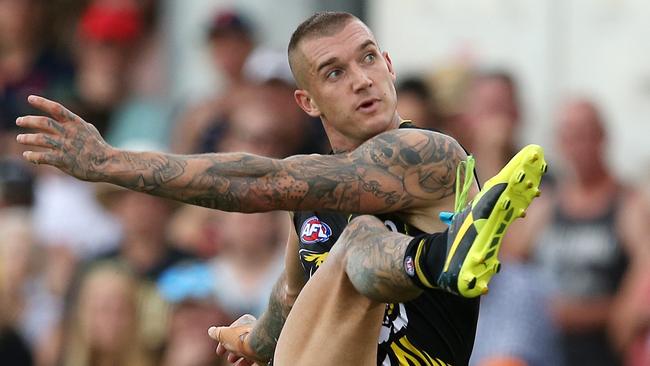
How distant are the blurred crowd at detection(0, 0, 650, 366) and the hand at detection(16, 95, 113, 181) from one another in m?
3.67

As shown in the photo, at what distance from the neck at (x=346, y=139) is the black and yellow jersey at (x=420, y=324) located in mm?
252

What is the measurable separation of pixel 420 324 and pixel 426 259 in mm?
636

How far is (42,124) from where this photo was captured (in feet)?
19.2

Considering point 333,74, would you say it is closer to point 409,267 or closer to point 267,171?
point 267,171

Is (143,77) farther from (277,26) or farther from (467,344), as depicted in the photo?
(467,344)

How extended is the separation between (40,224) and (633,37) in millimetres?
3954

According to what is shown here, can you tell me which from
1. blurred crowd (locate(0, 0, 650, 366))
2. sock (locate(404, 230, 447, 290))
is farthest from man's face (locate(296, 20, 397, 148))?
blurred crowd (locate(0, 0, 650, 366))

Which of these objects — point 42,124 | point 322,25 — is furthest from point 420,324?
point 42,124

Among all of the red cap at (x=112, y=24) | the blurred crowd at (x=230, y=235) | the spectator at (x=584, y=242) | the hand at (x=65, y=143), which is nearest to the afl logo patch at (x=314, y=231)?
the hand at (x=65, y=143)

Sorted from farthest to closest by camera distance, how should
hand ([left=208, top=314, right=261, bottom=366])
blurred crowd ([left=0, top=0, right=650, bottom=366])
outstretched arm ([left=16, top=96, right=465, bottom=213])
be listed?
blurred crowd ([left=0, top=0, right=650, bottom=366]), hand ([left=208, top=314, right=261, bottom=366]), outstretched arm ([left=16, top=96, right=465, bottom=213])

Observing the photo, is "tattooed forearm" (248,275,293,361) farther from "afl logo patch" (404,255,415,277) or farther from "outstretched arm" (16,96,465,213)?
"afl logo patch" (404,255,415,277)

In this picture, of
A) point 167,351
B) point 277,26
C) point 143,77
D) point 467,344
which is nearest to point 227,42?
point 277,26

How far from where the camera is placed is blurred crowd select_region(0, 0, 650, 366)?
9.50 metres

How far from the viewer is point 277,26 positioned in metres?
11.8
